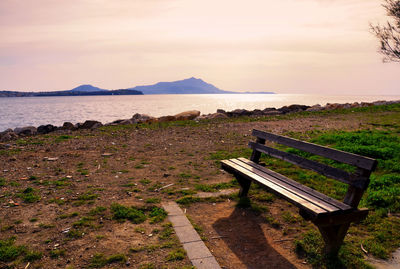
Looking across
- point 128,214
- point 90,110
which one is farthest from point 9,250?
point 90,110

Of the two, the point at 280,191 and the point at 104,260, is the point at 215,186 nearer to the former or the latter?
the point at 280,191

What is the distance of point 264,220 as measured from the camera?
5.27 meters

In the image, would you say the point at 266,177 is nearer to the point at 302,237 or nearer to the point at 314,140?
the point at 302,237

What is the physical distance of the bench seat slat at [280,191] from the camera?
3668 millimetres

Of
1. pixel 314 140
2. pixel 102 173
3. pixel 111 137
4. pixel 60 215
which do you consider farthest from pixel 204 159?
pixel 111 137

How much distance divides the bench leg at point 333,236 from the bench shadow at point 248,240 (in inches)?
22.5

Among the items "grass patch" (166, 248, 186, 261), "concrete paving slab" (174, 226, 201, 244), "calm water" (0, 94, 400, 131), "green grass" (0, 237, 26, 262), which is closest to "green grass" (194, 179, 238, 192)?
"concrete paving slab" (174, 226, 201, 244)

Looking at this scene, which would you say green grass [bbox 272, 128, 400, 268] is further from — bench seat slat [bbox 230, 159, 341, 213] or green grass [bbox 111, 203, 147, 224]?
green grass [bbox 111, 203, 147, 224]

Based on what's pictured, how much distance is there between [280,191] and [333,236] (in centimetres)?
91

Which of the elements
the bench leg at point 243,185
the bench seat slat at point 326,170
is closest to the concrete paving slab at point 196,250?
the bench leg at point 243,185

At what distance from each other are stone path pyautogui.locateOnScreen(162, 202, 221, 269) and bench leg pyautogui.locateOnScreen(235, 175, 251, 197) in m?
1.36

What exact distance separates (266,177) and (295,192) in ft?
2.79

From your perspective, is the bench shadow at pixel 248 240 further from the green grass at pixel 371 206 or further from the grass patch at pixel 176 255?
the grass patch at pixel 176 255

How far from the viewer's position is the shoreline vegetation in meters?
4.12
